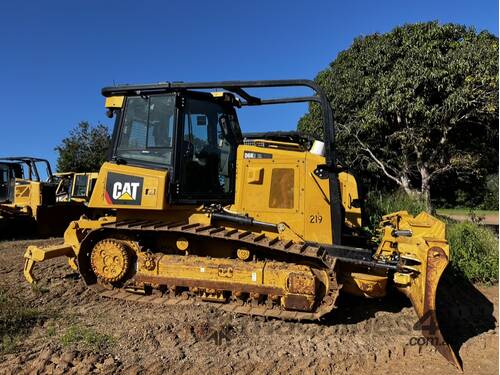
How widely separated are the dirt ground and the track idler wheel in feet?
1.13

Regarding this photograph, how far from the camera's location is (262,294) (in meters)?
5.34

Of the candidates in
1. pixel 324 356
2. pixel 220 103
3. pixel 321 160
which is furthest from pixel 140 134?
pixel 324 356

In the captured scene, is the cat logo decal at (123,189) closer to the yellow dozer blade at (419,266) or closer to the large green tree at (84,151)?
the yellow dozer blade at (419,266)

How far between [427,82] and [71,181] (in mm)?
14799

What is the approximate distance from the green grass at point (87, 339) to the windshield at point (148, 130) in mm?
2284

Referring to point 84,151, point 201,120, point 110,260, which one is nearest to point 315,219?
point 201,120

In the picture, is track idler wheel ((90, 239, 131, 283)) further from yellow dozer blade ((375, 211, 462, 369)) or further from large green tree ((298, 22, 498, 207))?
large green tree ((298, 22, 498, 207))

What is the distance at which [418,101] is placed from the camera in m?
12.1

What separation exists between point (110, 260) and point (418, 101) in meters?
Answer: 9.75

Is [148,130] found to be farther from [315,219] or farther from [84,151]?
[84,151]

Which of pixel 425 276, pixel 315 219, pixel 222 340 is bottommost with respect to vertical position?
pixel 222 340

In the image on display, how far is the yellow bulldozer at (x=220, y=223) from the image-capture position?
203 inches

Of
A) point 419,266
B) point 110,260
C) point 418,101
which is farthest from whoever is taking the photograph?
point 418,101

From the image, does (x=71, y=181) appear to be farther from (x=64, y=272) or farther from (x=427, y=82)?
(x=427, y=82)
